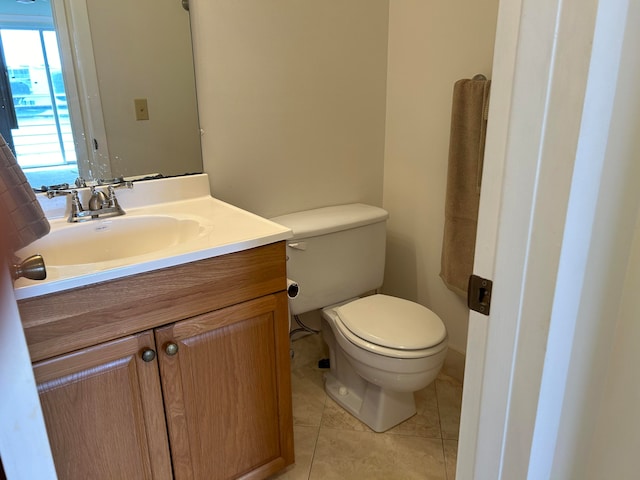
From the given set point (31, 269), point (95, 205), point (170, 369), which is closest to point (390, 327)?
point (170, 369)

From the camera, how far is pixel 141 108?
154 cm

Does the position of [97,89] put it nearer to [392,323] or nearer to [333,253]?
[333,253]

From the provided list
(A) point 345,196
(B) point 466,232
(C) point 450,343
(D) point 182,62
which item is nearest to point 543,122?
(B) point 466,232

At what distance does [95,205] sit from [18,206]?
2.21 feet

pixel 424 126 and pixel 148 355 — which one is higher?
pixel 424 126

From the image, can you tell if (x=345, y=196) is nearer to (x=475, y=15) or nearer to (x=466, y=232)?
(x=466, y=232)

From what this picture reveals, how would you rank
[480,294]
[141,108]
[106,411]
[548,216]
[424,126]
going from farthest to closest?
[424,126] < [141,108] < [106,411] < [480,294] < [548,216]

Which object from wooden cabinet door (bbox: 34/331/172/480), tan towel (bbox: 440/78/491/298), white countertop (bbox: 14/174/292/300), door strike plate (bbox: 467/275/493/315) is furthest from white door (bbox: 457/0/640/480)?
tan towel (bbox: 440/78/491/298)

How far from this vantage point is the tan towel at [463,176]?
5.33 feet

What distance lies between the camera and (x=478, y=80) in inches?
63.8

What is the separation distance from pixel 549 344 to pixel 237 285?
2.57 ft

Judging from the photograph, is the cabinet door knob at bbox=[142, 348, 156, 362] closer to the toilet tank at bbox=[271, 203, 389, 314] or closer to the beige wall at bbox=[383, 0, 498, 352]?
the toilet tank at bbox=[271, 203, 389, 314]

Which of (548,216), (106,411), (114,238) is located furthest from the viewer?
(114,238)

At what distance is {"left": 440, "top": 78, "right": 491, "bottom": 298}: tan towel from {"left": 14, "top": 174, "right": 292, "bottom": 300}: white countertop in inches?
30.3
